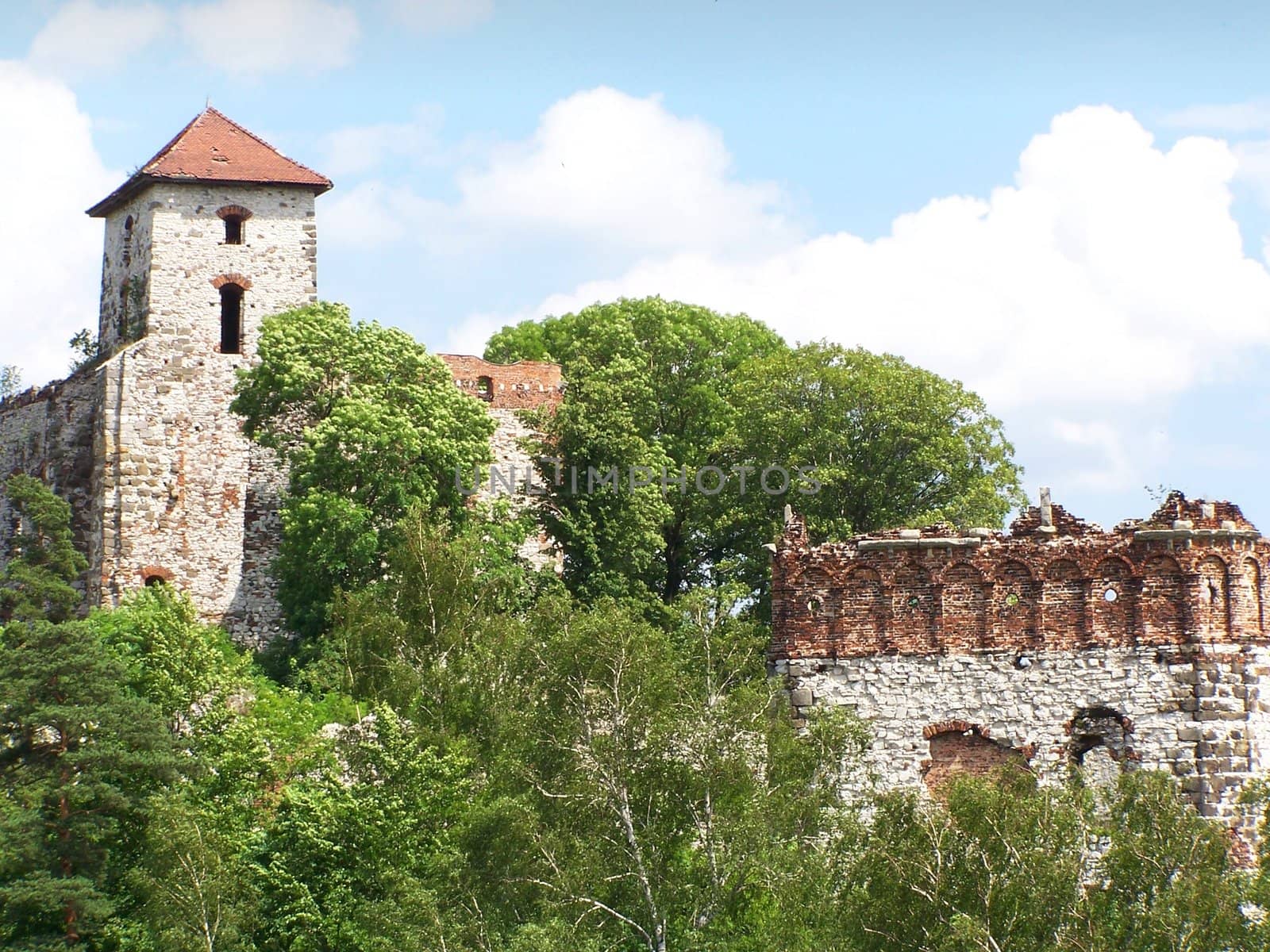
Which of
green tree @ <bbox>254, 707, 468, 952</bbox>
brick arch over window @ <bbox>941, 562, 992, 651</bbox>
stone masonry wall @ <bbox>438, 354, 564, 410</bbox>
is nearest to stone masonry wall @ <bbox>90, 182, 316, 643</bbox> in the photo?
stone masonry wall @ <bbox>438, 354, 564, 410</bbox>

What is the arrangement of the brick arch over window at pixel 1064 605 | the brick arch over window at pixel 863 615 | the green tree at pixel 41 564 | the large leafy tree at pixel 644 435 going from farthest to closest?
the large leafy tree at pixel 644 435 → the green tree at pixel 41 564 → the brick arch over window at pixel 863 615 → the brick arch over window at pixel 1064 605

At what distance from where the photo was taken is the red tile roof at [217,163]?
5084 cm

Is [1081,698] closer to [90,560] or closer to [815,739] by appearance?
[815,739]

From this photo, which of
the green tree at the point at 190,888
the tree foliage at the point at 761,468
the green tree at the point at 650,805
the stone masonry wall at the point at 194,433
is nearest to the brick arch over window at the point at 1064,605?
the green tree at the point at 650,805

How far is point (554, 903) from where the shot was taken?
2498 centimetres

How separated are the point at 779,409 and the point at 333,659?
12771 millimetres

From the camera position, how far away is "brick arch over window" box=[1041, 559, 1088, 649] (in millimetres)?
28672

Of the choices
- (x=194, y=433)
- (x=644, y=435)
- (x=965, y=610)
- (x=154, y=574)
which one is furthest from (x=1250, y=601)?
(x=194, y=433)

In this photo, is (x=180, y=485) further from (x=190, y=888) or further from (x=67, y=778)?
(x=190, y=888)

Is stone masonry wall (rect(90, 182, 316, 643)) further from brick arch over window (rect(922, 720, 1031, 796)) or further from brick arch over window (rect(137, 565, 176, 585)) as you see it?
brick arch over window (rect(922, 720, 1031, 796))

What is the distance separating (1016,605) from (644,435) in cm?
2309

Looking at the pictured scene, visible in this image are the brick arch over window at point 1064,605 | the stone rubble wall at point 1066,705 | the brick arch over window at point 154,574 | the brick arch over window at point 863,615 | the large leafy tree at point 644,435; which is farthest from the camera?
the brick arch over window at point 154,574

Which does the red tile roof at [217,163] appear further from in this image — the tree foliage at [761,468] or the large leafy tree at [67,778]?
the large leafy tree at [67,778]

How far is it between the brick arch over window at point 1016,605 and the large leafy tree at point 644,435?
1621cm
